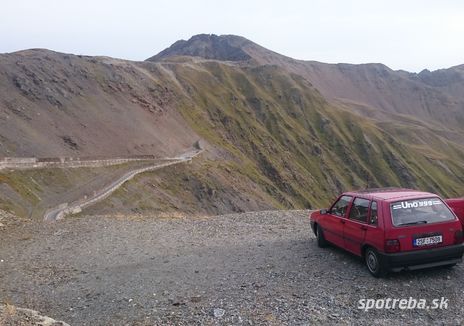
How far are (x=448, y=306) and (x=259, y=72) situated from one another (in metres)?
136

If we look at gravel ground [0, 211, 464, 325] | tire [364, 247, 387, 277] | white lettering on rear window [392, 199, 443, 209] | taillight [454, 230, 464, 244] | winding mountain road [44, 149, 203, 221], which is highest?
white lettering on rear window [392, 199, 443, 209]

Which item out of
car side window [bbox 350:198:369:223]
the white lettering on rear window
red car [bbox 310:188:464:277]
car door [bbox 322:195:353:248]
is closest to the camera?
red car [bbox 310:188:464:277]

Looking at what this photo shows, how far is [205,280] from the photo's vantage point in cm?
1032

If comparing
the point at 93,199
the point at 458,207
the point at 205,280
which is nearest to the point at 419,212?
the point at 458,207

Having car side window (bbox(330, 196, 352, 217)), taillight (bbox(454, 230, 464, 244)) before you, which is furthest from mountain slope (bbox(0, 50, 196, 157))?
taillight (bbox(454, 230, 464, 244))

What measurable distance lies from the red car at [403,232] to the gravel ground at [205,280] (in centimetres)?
38

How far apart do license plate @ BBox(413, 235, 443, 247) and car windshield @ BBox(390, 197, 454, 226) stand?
0.32 meters

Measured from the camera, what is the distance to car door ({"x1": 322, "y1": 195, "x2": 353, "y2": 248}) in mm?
11133

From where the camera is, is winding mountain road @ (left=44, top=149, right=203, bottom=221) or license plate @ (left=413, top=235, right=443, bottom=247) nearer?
license plate @ (left=413, top=235, right=443, bottom=247)

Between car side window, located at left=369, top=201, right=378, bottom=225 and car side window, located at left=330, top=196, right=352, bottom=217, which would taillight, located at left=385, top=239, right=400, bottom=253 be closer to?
car side window, located at left=369, top=201, right=378, bottom=225

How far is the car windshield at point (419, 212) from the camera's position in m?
9.48

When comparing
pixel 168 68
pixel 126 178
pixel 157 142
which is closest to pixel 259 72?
pixel 168 68

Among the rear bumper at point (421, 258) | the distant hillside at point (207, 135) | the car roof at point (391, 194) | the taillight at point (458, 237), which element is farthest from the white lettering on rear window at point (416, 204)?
the distant hillside at point (207, 135)

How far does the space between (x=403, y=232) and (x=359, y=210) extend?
4.75ft
